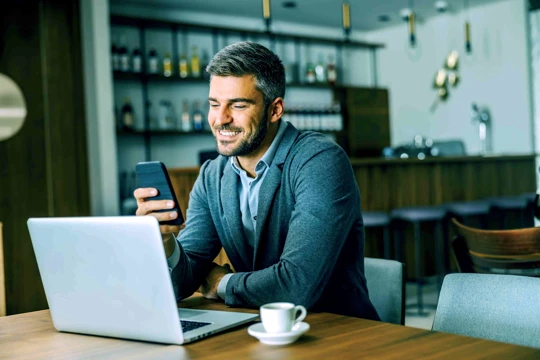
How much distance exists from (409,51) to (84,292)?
7.28 metres

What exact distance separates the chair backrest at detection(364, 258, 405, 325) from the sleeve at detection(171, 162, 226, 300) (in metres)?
0.44

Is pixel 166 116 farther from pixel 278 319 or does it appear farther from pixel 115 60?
pixel 278 319

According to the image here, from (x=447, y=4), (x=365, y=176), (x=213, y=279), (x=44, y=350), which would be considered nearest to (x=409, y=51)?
(x=447, y=4)

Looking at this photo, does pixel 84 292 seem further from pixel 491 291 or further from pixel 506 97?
pixel 506 97

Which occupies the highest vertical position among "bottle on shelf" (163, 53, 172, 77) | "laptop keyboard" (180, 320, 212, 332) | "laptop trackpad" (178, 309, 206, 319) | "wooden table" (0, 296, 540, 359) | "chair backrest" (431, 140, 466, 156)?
"bottle on shelf" (163, 53, 172, 77)

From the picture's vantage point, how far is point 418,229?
4.79m

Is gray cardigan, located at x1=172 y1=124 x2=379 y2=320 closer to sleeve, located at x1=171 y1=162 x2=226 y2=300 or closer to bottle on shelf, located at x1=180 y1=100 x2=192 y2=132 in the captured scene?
sleeve, located at x1=171 y1=162 x2=226 y2=300

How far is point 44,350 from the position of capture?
113 centimetres

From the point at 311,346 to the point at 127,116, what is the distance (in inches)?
201

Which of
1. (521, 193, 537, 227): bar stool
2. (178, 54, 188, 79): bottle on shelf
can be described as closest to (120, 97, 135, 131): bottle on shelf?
(178, 54, 188, 79): bottle on shelf

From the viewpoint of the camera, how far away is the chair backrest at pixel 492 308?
4.05ft

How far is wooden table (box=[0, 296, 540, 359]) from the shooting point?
100 centimetres

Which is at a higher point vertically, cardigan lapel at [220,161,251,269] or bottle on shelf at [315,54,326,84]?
bottle on shelf at [315,54,326,84]

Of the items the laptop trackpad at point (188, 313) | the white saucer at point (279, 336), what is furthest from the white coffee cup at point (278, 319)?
the laptop trackpad at point (188, 313)
